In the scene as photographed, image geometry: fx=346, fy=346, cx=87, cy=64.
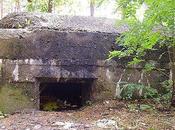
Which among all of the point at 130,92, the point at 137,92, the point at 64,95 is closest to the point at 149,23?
the point at 130,92

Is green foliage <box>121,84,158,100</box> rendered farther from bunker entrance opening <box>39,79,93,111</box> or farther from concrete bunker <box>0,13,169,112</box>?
bunker entrance opening <box>39,79,93,111</box>

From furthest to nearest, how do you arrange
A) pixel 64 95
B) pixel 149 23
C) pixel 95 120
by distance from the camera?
1. pixel 64 95
2. pixel 95 120
3. pixel 149 23

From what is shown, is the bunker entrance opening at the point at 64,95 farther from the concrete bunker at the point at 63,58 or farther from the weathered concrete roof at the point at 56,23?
the weathered concrete roof at the point at 56,23

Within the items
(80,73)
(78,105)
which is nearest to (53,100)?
(78,105)

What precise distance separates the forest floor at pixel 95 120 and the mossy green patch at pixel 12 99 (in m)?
0.16

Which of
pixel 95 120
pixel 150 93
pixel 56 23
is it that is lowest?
pixel 95 120

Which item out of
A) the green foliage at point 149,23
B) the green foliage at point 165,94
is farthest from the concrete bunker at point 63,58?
the green foliage at point 149,23

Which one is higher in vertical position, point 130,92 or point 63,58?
point 63,58

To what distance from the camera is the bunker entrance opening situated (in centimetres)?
704

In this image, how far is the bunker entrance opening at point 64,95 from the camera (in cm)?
704

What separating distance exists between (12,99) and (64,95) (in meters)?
1.84

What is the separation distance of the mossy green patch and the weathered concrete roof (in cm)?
124

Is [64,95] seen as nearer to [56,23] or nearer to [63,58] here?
[63,58]

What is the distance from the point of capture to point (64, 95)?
7.79 metres
